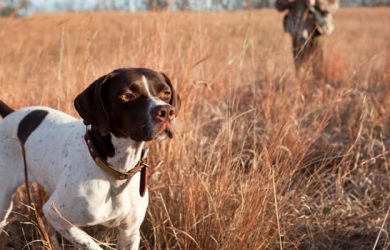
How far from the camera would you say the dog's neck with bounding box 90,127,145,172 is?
7.91ft

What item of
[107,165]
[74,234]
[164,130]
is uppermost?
[164,130]

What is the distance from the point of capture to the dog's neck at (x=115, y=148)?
7.91ft

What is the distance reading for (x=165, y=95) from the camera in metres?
2.51

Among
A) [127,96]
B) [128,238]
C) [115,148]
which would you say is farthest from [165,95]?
[128,238]

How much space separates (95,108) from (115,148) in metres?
0.22

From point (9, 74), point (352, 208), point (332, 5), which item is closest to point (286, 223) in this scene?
point (352, 208)

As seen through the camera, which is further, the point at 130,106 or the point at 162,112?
the point at 130,106

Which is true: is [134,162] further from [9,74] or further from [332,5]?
[332,5]

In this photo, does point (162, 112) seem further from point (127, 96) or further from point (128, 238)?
point (128, 238)

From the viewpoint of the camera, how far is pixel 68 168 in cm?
250

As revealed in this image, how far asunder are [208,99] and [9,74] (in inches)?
75.5

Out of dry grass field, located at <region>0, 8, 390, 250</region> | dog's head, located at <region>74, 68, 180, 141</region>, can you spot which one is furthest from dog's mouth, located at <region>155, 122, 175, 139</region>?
dry grass field, located at <region>0, 8, 390, 250</region>

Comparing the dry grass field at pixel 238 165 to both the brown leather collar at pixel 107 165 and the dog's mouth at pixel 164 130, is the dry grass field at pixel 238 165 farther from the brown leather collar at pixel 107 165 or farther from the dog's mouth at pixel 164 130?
the dog's mouth at pixel 164 130

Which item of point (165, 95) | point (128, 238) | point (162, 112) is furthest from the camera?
point (128, 238)
